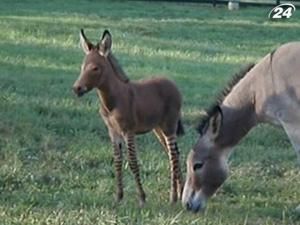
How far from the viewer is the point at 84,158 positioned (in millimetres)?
9109

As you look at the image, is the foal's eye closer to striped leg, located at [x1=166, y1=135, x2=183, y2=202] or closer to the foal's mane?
striped leg, located at [x1=166, y1=135, x2=183, y2=202]

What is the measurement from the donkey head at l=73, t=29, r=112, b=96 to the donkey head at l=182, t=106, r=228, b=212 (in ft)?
3.00

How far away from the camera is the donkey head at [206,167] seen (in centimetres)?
768

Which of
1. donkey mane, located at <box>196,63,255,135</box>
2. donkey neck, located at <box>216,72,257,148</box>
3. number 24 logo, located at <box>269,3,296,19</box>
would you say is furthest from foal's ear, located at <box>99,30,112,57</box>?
number 24 logo, located at <box>269,3,296,19</box>

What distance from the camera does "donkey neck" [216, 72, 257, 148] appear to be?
782cm

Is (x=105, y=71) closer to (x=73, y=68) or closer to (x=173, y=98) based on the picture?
(x=173, y=98)

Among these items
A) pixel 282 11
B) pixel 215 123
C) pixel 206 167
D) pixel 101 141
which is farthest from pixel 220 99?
pixel 282 11

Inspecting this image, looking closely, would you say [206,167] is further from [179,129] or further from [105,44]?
[105,44]

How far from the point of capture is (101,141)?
388 inches

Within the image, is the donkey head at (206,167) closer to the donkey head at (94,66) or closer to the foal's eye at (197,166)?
the foal's eye at (197,166)

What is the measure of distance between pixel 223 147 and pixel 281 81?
687mm

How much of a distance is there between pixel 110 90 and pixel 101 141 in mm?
2146

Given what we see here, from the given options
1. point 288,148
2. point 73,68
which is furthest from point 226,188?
point 73,68

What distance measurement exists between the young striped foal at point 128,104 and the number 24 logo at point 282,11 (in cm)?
1808
